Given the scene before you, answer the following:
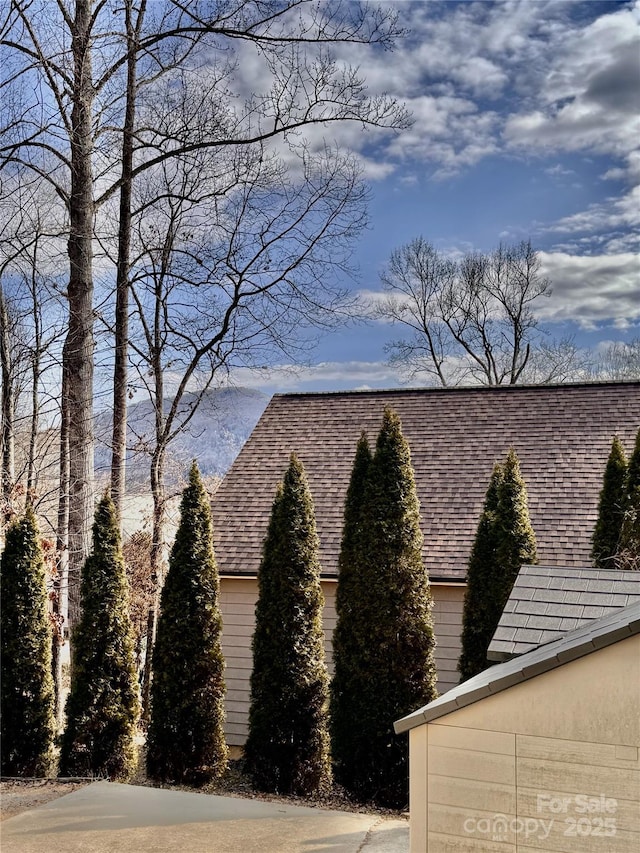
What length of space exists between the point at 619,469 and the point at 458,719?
23.5 ft

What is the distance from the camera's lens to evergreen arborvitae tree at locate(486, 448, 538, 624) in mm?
10234

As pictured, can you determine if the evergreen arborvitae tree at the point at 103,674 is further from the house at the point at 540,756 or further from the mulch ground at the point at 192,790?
the house at the point at 540,756

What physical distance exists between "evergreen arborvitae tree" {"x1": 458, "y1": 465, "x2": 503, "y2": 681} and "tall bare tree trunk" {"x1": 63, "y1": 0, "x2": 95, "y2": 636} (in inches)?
247

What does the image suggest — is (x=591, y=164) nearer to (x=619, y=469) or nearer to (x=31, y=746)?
(x=619, y=469)

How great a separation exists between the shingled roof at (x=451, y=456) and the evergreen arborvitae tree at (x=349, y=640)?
4.33 feet

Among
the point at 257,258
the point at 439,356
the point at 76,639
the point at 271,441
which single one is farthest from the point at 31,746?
the point at 439,356

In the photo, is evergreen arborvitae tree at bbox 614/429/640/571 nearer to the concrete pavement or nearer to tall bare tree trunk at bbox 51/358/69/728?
the concrete pavement

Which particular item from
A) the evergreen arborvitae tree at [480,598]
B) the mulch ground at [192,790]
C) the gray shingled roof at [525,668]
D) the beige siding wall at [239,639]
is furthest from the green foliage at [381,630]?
the gray shingled roof at [525,668]

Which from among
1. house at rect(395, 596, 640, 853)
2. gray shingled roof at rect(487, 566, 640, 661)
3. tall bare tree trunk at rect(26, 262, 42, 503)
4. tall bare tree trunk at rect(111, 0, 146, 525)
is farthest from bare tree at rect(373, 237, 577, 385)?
house at rect(395, 596, 640, 853)

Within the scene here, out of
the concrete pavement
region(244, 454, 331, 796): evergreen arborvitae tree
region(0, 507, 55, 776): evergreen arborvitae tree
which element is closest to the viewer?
the concrete pavement

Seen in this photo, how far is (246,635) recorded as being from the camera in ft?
39.7

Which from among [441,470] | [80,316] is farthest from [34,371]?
[441,470]

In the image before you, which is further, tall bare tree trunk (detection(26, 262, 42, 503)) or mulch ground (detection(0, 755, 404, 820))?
tall bare tree trunk (detection(26, 262, 42, 503))

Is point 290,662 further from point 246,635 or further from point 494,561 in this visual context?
point 494,561
